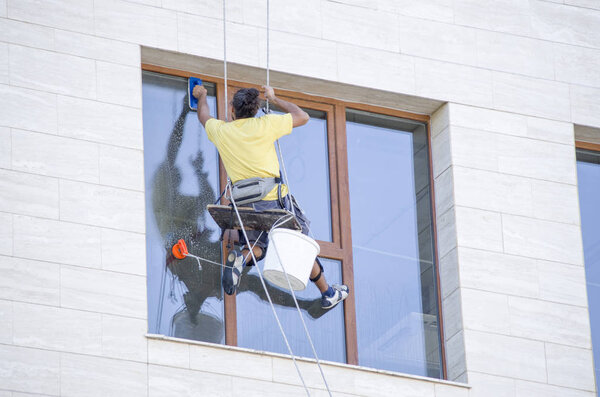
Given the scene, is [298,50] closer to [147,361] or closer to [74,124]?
[74,124]

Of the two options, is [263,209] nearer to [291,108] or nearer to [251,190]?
[251,190]

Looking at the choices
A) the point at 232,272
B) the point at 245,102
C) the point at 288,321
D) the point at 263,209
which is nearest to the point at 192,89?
the point at 245,102

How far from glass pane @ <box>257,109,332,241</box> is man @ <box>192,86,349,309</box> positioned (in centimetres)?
70

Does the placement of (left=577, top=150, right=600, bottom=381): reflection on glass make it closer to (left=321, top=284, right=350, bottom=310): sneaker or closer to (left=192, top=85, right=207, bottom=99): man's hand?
(left=321, top=284, right=350, bottom=310): sneaker

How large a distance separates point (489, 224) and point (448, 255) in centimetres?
43

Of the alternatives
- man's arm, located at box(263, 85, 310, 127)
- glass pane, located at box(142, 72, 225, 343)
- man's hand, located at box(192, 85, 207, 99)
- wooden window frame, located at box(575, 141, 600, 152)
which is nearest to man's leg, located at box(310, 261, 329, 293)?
glass pane, located at box(142, 72, 225, 343)

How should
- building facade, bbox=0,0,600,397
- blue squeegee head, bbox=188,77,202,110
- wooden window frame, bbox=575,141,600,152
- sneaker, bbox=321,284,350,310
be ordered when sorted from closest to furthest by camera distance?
building facade, bbox=0,0,600,397, sneaker, bbox=321,284,350,310, blue squeegee head, bbox=188,77,202,110, wooden window frame, bbox=575,141,600,152

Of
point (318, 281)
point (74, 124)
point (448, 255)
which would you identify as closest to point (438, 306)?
point (448, 255)

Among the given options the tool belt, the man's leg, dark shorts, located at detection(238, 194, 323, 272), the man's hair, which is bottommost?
→ the man's leg

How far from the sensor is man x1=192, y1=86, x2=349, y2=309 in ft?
32.9

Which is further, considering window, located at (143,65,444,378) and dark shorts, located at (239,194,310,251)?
window, located at (143,65,444,378)

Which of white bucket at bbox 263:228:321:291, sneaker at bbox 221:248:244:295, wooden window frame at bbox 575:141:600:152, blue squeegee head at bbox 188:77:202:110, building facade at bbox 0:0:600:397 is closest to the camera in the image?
building facade at bbox 0:0:600:397

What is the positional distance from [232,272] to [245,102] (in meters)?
1.28

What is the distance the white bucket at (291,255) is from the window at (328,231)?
725mm
